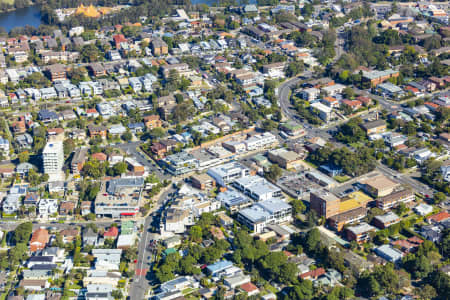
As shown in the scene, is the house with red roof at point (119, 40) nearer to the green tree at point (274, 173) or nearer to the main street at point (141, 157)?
the main street at point (141, 157)

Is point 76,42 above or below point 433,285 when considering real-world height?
above

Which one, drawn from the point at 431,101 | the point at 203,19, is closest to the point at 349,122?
the point at 431,101

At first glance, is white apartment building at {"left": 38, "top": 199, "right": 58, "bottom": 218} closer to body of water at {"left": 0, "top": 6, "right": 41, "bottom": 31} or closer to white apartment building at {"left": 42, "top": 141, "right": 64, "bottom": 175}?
white apartment building at {"left": 42, "top": 141, "right": 64, "bottom": 175}

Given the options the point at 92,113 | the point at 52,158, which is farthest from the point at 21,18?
the point at 52,158

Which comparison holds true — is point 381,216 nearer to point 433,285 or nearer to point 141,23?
point 433,285

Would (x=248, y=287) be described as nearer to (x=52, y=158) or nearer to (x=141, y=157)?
(x=141, y=157)

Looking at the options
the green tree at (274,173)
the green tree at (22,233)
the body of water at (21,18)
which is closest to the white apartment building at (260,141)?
the green tree at (274,173)
